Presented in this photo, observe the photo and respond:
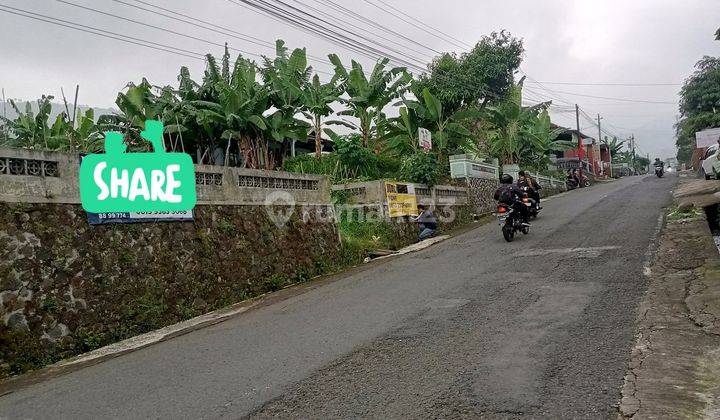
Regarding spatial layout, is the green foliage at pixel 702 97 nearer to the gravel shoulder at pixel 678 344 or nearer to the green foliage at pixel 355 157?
the green foliage at pixel 355 157

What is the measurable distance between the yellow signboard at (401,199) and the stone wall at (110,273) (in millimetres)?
5026

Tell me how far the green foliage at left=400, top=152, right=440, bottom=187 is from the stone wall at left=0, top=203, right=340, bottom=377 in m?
7.11

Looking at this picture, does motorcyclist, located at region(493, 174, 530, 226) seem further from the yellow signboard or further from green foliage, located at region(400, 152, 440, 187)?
green foliage, located at region(400, 152, 440, 187)

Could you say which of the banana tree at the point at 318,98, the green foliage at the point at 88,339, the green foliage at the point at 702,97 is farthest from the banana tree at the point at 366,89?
the green foliage at the point at 702,97

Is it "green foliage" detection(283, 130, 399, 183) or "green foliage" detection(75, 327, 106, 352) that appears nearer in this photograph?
"green foliage" detection(75, 327, 106, 352)

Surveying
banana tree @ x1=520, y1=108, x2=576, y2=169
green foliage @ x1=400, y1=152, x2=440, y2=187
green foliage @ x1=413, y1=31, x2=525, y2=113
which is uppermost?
green foliage @ x1=413, y1=31, x2=525, y2=113

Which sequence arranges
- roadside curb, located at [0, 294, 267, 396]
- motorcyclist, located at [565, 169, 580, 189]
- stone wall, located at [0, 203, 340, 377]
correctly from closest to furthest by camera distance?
roadside curb, located at [0, 294, 267, 396] < stone wall, located at [0, 203, 340, 377] < motorcyclist, located at [565, 169, 580, 189]

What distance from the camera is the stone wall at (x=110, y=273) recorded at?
19.8ft

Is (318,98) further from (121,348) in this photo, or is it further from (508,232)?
(121,348)

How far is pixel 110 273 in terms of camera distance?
7.11 metres

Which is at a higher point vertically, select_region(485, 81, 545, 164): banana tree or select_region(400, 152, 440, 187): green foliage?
select_region(485, 81, 545, 164): banana tree

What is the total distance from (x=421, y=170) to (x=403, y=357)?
12016 mm

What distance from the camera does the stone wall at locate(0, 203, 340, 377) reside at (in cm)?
603

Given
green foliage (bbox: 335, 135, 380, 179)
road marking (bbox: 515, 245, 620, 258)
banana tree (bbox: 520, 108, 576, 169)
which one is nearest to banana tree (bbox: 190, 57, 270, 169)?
green foliage (bbox: 335, 135, 380, 179)
